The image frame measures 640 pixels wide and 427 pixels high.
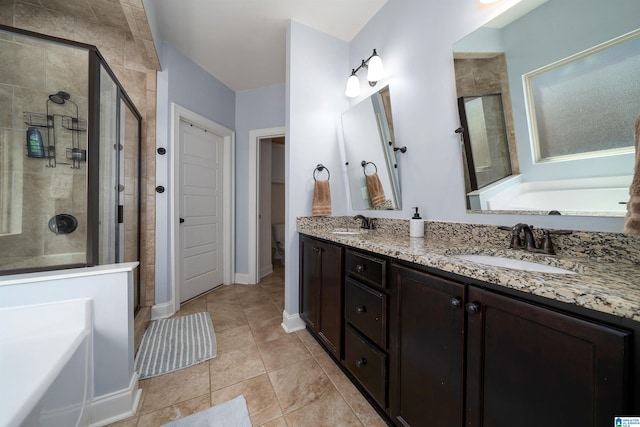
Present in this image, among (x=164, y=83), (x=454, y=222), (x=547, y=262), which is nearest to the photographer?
(x=547, y=262)

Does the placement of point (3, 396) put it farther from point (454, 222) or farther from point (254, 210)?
point (254, 210)

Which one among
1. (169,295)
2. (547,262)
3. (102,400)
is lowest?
(102,400)

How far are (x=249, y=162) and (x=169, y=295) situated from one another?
1792mm

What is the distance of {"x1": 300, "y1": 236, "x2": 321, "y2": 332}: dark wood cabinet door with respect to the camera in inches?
65.9

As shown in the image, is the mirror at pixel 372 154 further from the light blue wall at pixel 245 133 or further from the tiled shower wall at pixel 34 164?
the tiled shower wall at pixel 34 164

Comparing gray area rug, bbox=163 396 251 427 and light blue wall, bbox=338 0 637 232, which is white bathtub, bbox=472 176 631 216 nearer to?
light blue wall, bbox=338 0 637 232

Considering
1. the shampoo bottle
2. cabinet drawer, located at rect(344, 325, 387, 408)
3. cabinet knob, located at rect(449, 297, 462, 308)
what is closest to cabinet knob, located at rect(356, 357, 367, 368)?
cabinet drawer, located at rect(344, 325, 387, 408)

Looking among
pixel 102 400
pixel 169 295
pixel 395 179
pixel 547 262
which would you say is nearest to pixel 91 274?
pixel 102 400

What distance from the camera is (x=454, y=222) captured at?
135cm

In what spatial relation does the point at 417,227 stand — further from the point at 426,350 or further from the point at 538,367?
the point at 538,367

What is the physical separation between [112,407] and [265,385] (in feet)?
2.53

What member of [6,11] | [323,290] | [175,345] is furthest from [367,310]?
[6,11]

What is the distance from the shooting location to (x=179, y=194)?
247 centimetres

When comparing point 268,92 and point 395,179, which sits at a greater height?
point 268,92
